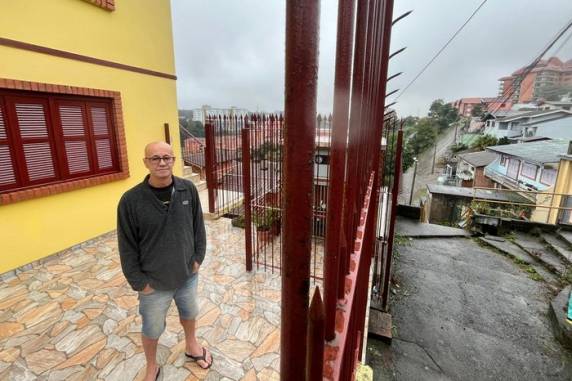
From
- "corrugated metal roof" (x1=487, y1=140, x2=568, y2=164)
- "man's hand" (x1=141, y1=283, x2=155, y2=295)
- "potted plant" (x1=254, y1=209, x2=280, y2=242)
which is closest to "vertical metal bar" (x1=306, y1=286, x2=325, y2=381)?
"man's hand" (x1=141, y1=283, x2=155, y2=295)

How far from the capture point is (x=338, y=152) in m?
0.70

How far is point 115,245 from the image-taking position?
4.60 metres

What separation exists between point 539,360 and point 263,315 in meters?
5.29

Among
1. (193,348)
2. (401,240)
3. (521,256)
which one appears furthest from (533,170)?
(193,348)

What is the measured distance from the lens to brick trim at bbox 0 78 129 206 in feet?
11.3

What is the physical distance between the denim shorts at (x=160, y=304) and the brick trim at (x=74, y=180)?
302 cm

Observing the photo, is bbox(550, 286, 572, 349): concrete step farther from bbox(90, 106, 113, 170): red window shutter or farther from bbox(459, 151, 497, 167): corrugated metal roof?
bbox(459, 151, 497, 167): corrugated metal roof

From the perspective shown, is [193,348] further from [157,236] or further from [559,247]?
[559,247]

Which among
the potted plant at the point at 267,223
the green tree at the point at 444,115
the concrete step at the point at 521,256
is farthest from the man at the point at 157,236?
the green tree at the point at 444,115

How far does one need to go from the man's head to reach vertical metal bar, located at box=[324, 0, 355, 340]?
4.67 ft

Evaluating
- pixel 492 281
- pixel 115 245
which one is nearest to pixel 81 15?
pixel 115 245

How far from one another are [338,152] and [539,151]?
2147cm

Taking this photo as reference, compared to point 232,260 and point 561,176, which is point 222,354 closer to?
point 232,260

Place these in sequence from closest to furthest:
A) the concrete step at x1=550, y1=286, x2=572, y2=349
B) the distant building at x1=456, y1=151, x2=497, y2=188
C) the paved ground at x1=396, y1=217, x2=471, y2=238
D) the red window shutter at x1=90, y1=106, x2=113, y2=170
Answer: the red window shutter at x1=90, y1=106, x2=113, y2=170 < the concrete step at x1=550, y1=286, x2=572, y2=349 < the paved ground at x1=396, y1=217, x2=471, y2=238 < the distant building at x1=456, y1=151, x2=497, y2=188
